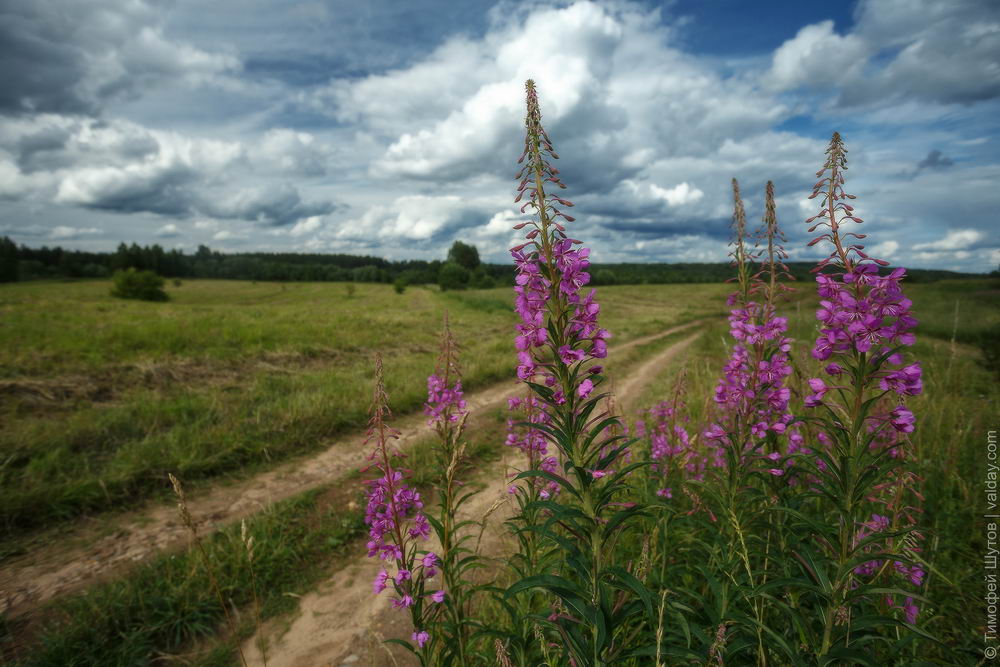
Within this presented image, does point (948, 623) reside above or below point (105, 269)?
below

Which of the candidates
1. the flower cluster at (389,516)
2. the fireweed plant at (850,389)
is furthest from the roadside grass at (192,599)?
the fireweed plant at (850,389)

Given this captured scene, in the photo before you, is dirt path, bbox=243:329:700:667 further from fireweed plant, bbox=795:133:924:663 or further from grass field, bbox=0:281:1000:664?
fireweed plant, bbox=795:133:924:663

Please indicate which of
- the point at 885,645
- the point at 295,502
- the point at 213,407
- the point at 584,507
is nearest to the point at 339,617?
the point at 295,502

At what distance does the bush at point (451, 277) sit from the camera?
247 feet

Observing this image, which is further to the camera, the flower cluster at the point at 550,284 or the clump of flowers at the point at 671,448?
the clump of flowers at the point at 671,448

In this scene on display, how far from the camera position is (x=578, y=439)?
233 centimetres

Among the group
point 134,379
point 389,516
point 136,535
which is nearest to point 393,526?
point 389,516

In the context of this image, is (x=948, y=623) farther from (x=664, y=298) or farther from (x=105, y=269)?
(x=105, y=269)

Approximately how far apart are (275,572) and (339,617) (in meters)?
1.11

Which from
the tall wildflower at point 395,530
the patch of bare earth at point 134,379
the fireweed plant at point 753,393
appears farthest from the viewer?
the patch of bare earth at point 134,379

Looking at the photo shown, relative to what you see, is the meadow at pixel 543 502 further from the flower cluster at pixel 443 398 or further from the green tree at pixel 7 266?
the green tree at pixel 7 266

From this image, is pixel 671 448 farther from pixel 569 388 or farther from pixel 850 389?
pixel 569 388

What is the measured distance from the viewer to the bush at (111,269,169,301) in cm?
4647

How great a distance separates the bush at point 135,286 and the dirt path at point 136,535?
5370cm
